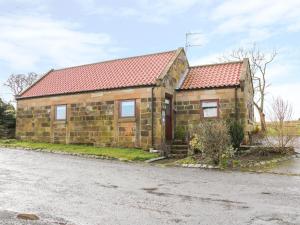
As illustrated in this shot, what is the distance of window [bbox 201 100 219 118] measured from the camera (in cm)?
2127

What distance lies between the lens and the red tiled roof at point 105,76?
22.7 m

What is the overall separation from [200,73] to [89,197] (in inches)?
657

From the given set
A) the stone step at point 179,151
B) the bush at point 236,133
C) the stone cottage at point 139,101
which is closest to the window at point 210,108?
the stone cottage at point 139,101

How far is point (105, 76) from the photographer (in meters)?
25.1

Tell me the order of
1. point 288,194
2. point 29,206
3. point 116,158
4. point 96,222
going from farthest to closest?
point 116,158, point 288,194, point 29,206, point 96,222

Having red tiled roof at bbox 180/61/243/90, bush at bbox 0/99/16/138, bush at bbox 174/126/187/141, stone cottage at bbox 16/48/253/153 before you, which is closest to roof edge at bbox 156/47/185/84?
stone cottage at bbox 16/48/253/153

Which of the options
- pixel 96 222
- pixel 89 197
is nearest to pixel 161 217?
pixel 96 222

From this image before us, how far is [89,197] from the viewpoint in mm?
8828

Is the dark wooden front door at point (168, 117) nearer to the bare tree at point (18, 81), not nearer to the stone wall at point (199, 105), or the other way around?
the stone wall at point (199, 105)

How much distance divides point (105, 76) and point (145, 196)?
17.0 metres

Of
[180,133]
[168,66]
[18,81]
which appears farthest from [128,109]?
[18,81]

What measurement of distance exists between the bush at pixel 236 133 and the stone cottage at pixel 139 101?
1.30 m

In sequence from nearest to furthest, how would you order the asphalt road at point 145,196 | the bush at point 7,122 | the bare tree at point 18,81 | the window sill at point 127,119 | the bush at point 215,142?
the asphalt road at point 145,196, the bush at point 215,142, the window sill at point 127,119, the bush at point 7,122, the bare tree at point 18,81

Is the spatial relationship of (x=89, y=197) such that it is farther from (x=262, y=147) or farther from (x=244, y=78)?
(x=244, y=78)
